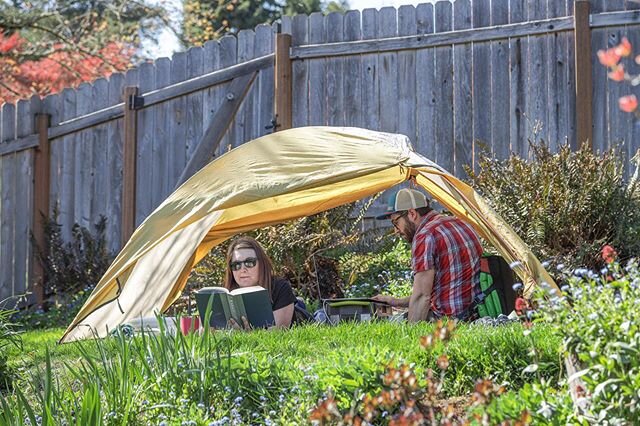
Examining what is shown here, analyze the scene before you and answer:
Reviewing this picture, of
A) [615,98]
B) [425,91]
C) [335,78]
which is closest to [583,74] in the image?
[615,98]

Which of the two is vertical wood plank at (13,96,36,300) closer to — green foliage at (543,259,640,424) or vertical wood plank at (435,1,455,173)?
vertical wood plank at (435,1,455,173)

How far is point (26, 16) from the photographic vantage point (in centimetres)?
1565

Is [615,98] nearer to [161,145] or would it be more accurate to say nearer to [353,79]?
[353,79]

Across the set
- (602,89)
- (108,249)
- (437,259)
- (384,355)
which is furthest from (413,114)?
(384,355)

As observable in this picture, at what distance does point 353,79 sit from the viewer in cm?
1028

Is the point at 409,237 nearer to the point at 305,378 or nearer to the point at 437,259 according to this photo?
the point at 437,259

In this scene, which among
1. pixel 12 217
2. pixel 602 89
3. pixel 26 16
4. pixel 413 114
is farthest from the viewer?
pixel 26 16

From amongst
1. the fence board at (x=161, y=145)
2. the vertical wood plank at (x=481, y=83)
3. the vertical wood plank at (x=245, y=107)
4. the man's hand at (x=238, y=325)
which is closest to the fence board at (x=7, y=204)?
the fence board at (x=161, y=145)

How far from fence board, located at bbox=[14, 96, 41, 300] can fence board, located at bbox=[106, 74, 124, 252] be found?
3.82 ft

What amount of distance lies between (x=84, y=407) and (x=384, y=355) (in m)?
1.41

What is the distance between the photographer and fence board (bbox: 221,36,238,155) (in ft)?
35.8

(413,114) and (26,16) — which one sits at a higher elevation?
(26,16)

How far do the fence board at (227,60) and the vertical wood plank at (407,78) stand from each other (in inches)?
73.8

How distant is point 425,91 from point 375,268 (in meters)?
1.75
